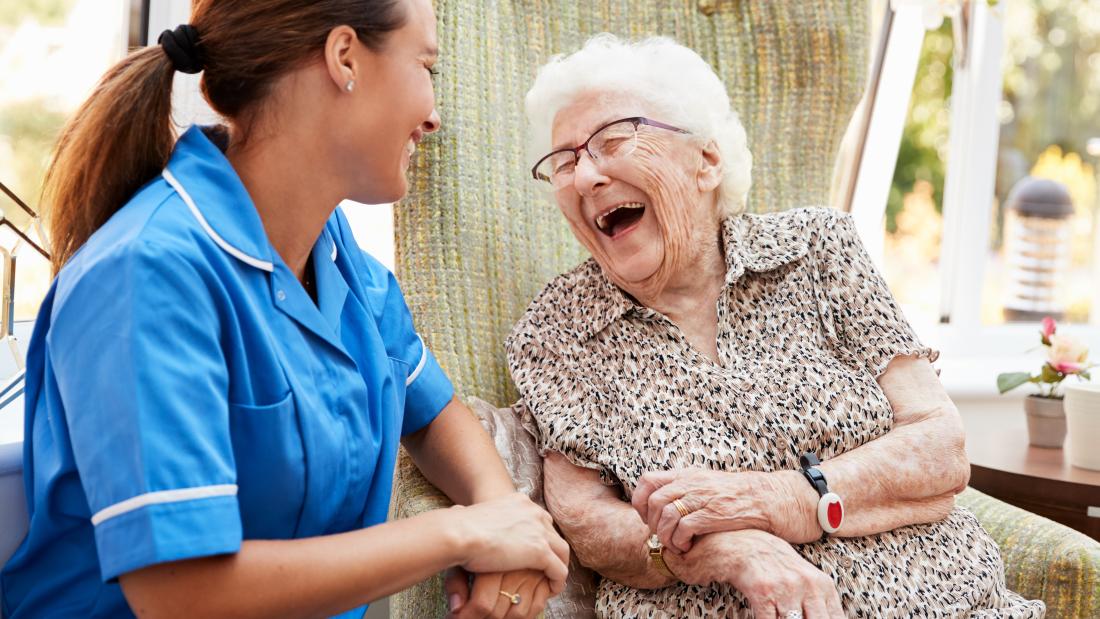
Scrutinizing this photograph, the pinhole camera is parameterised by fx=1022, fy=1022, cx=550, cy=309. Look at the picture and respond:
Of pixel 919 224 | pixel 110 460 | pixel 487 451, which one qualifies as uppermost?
pixel 110 460

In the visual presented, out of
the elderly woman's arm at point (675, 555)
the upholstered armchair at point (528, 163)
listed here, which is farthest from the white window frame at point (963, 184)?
the elderly woman's arm at point (675, 555)

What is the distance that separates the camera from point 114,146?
1.09 metres

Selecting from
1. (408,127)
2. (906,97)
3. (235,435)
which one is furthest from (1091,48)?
(235,435)

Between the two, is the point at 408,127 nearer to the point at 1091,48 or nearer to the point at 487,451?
the point at 487,451

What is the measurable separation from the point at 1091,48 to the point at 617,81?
2530 mm

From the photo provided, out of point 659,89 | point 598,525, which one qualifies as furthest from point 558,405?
point 659,89

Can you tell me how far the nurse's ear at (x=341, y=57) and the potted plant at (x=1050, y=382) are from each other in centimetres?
160

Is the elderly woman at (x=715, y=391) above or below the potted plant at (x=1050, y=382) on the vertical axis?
above

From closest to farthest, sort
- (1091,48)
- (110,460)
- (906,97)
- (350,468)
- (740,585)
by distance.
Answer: (110,460) → (350,468) → (740,585) → (906,97) → (1091,48)

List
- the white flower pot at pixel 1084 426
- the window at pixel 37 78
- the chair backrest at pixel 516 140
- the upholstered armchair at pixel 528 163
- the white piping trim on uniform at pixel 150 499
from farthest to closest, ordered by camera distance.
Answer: the white flower pot at pixel 1084 426 → the window at pixel 37 78 → the chair backrest at pixel 516 140 → the upholstered armchair at pixel 528 163 → the white piping trim on uniform at pixel 150 499

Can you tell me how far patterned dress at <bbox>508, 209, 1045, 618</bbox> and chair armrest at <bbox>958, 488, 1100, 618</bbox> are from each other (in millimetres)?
63

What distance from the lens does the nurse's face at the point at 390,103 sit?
111 cm

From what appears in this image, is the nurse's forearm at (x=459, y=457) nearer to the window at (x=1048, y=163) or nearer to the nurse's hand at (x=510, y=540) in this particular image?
the nurse's hand at (x=510, y=540)

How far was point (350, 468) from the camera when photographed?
113cm
